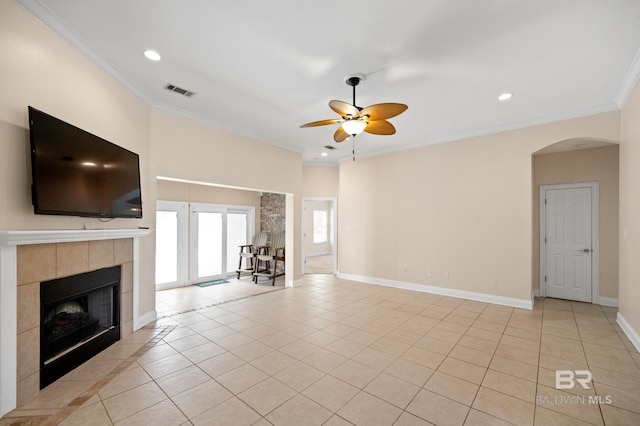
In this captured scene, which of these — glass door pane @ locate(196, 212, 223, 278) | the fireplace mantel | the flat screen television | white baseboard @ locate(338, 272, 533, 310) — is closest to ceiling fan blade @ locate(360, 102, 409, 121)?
the flat screen television

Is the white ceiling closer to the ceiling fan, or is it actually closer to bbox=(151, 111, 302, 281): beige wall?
bbox=(151, 111, 302, 281): beige wall

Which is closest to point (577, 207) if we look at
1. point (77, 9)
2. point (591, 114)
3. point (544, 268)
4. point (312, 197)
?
point (544, 268)

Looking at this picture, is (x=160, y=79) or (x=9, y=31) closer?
(x=9, y=31)

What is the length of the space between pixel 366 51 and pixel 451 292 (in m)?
4.61

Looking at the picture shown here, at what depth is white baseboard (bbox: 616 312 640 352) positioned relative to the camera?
318cm

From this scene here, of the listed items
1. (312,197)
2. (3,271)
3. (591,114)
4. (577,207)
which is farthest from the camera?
(312,197)

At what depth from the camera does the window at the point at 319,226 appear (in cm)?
1126

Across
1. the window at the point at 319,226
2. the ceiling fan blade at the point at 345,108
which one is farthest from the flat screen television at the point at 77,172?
the window at the point at 319,226

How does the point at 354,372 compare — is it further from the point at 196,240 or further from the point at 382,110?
the point at 196,240

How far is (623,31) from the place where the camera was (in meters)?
2.47

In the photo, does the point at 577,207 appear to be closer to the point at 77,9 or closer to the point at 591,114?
the point at 591,114

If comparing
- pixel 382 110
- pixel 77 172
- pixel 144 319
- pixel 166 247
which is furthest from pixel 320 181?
pixel 77 172

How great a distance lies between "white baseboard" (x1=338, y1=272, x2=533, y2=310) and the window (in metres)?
4.38

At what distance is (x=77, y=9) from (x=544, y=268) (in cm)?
763
